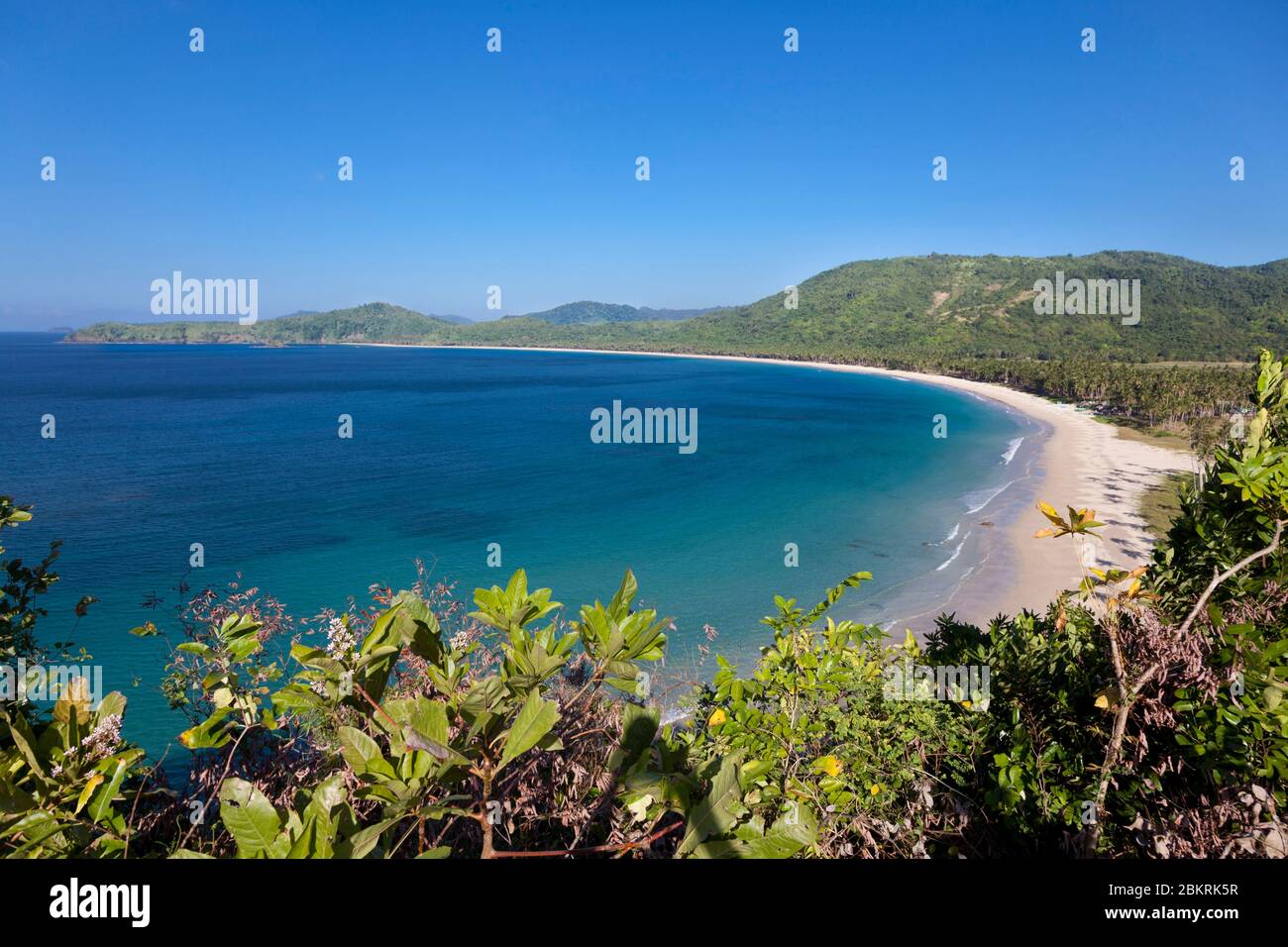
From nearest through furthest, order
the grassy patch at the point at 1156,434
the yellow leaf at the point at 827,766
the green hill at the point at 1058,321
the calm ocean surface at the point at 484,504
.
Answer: the yellow leaf at the point at 827,766 → the calm ocean surface at the point at 484,504 → the grassy patch at the point at 1156,434 → the green hill at the point at 1058,321

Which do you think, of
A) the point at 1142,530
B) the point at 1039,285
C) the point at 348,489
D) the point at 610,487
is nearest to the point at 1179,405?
the point at 1142,530

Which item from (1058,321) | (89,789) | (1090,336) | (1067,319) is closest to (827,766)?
(89,789)

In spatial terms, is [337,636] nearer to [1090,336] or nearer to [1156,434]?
[1156,434]

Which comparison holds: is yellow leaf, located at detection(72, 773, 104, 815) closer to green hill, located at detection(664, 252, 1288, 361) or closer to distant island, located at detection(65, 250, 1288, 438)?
distant island, located at detection(65, 250, 1288, 438)

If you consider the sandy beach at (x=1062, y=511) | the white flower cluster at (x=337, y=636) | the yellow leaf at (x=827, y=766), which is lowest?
the sandy beach at (x=1062, y=511)

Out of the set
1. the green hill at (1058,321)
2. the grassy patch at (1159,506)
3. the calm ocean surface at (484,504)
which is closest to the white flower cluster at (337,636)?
the calm ocean surface at (484,504)

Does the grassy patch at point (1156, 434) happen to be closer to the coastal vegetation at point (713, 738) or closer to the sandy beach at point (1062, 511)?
the sandy beach at point (1062, 511)

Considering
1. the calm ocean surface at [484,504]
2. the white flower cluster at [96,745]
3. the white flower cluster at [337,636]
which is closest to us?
the white flower cluster at [96,745]
